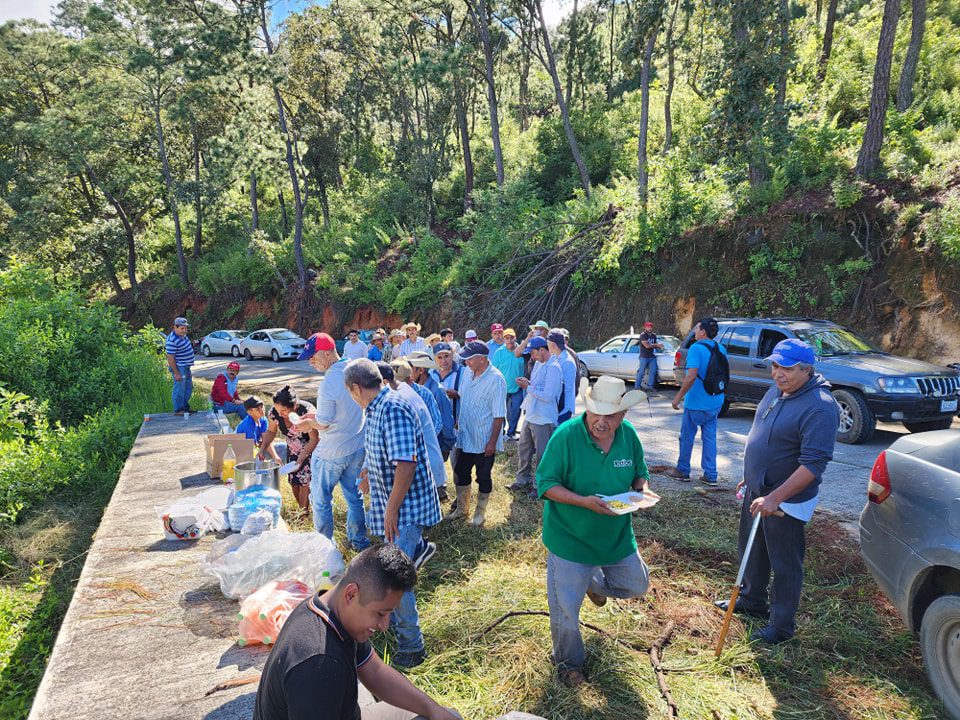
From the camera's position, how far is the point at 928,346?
1298 cm

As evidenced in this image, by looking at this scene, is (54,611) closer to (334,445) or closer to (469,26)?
(334,445)

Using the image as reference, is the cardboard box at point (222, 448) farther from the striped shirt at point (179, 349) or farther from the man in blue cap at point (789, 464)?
the man in blue cap at point (789, 464)

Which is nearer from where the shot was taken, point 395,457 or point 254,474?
point 395,457

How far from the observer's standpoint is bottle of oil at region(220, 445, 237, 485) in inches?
273

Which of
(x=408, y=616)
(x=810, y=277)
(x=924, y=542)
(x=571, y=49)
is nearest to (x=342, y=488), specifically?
(x=408, y=616)

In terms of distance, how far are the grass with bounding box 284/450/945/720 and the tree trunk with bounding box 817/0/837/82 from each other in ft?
67.3

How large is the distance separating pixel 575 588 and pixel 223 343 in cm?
2838

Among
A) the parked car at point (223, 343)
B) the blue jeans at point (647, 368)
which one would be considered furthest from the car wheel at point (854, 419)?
the parked car at point (223, 343)

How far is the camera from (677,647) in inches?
162

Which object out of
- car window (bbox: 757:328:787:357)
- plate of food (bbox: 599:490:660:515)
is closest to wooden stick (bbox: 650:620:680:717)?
plate of food (bbox: 599:490:660:515)

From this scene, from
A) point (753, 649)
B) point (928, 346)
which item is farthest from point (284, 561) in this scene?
point (928, 346)

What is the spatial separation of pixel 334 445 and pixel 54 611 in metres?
2.86

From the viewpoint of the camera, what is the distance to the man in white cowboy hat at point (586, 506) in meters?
3.55

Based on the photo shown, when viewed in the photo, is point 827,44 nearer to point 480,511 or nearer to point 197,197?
point 480,511
